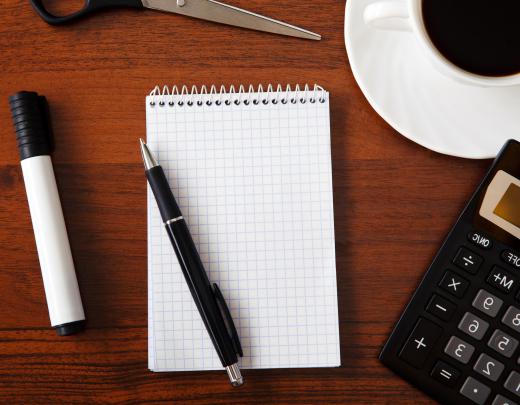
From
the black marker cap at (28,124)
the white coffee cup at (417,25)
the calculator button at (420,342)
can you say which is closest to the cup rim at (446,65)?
the white coffee cup at (417,25)

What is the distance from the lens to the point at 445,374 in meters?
0.45

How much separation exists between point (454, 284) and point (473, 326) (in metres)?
0.04

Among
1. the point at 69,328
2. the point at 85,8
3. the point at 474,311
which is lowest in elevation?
the point at 69,328

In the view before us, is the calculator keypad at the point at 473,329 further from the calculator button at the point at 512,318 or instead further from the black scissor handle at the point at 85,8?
the black scissor handle at the point at 85,8

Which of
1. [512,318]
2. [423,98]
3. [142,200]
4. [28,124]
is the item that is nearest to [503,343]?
[512,318]

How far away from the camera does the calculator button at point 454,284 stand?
1.51ft

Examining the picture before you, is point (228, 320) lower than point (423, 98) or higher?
lower

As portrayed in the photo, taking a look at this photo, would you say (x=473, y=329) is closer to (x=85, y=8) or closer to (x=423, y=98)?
(x=423, y=98)

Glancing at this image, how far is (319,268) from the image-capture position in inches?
19.2

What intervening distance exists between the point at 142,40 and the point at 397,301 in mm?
348

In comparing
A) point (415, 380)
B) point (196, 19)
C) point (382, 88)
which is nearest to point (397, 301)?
point (415, 380)

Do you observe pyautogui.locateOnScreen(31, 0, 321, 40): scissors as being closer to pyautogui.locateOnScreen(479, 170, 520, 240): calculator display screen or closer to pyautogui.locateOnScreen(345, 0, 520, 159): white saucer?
pyautogui.locateOnScreen(345, 0, 520, 159): white saucer

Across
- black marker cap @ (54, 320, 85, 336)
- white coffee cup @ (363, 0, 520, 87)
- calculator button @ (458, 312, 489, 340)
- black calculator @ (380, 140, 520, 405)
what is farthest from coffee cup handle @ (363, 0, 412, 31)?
black marker cap @ (54, 320, 85, 336)

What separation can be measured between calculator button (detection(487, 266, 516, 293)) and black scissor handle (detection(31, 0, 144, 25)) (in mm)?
407
